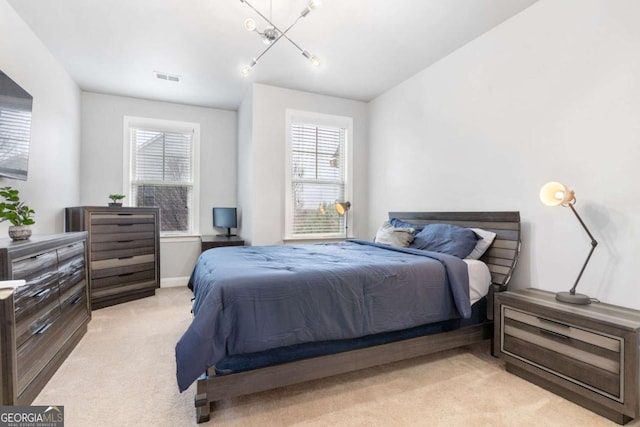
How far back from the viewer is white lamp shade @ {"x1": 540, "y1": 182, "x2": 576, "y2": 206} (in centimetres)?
202

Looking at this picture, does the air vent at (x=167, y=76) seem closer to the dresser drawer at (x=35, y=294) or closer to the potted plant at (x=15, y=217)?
the potted plant at (x=15, y=217)

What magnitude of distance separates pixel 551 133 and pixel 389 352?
2.08 metres

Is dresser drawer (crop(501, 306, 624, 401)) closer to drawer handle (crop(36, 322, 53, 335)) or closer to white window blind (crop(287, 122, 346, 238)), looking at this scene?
white window blind (crop(287, 122, 346, 238))

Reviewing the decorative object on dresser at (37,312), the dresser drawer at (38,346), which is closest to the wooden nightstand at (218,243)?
the decorative object on dresser at (37,312)

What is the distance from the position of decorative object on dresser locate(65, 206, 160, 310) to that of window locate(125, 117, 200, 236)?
0.65 m

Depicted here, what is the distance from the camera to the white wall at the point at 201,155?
13.8ft

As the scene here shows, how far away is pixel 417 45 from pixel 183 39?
2.31 metres

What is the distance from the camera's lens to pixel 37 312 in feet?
6.16

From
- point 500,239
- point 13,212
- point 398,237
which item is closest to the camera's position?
point 13,212

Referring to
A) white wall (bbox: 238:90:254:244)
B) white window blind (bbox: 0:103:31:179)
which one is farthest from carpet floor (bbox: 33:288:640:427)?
white wall (bbox: 238:90:254:244)

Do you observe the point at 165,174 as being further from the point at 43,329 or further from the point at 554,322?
the point at 554,322

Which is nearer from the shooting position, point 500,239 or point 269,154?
point 500,239

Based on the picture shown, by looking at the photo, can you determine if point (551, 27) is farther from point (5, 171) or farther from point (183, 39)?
point (5, 171)

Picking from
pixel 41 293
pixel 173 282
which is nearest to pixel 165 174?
pixel 173 282
